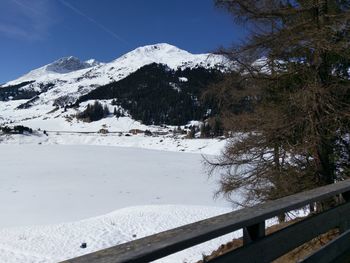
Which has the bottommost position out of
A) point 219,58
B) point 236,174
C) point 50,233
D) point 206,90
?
point 50,233

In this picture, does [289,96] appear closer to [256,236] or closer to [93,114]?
[256,236]

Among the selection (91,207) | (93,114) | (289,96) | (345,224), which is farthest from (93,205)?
(93,114)

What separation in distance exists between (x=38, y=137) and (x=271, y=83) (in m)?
101

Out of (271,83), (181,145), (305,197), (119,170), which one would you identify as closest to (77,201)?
(119,170)

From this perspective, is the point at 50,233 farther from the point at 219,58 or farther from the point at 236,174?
the point at 219,58

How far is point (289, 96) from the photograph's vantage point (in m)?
7.75

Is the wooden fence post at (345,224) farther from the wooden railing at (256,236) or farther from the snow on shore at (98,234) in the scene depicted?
the snow on shore at (98,234)

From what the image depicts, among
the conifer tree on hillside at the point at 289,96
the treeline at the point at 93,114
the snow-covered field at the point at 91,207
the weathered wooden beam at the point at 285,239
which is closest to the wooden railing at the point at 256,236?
the weathered wooden beam at the point at 285,239

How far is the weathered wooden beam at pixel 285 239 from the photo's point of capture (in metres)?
2.38

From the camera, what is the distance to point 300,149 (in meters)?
7.57

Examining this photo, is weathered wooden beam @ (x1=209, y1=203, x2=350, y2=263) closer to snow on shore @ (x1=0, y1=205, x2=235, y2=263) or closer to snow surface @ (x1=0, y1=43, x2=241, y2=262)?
snow surface @ (x1=0, y1=43, x2=241, y2=262)

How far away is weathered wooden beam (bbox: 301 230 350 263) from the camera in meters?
3.13

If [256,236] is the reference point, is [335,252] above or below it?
below

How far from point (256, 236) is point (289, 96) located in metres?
5.56
